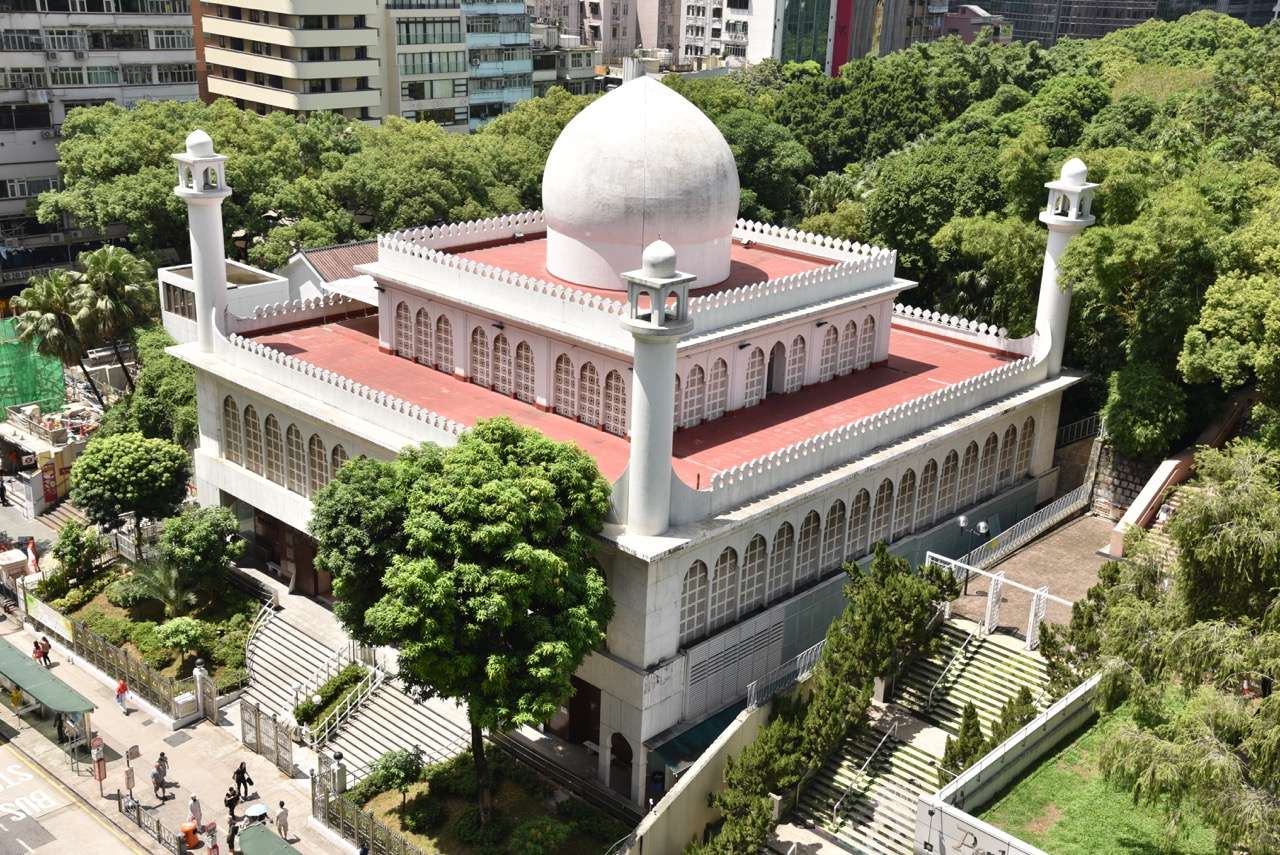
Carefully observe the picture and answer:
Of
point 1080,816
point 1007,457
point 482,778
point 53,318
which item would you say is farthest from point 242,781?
point 1007,457

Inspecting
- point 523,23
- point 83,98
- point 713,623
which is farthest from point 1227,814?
point 523,23

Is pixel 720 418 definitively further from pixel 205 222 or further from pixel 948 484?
pixel 205 222

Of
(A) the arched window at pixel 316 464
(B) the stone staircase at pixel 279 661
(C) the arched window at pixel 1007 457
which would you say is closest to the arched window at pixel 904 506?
(C) the arched window at pixel 1007 457

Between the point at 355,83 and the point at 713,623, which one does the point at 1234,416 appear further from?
the point at 355,83

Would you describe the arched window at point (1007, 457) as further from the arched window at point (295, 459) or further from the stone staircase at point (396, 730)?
the arched window at point (295, 459)

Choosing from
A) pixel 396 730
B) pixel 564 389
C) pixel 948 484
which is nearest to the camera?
pixel 396 730
